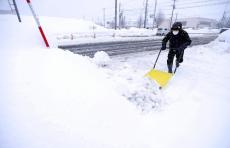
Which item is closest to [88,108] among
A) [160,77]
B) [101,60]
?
[160,77]

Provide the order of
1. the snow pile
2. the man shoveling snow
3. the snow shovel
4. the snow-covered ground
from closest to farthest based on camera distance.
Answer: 1. the snow-covered ground
2. the snow shovel
3. the man shoveling snow
4. the snow pile

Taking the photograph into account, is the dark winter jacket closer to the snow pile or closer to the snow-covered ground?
the snow-covered ground

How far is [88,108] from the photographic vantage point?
249 cm

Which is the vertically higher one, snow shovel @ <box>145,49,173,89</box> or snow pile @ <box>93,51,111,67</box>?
snow pile @ <box>93,51,111,67</box>

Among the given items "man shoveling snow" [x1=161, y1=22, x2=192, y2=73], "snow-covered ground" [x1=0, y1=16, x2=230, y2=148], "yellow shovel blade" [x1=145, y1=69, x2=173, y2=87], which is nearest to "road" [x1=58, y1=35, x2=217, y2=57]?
"man shoveling snow" [x1=161, y1=22, x2=192, y2=73]

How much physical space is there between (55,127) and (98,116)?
69cm

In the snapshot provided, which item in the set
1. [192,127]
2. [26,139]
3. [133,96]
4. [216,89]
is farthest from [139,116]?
[216,89]

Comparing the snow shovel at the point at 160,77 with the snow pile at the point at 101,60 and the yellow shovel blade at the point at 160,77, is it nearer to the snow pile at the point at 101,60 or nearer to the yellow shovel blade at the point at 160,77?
the yellow shovel blade at the point at 160,77

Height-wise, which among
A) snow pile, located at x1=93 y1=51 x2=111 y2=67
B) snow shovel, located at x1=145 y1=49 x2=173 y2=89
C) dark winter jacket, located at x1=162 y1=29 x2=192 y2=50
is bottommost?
snow shovel, located at x1=145 y1=49 x2=173 y2=89

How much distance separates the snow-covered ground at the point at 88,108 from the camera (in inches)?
77.5

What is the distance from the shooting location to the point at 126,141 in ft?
7.52

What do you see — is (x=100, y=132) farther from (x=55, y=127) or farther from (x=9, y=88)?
(x=9, y=88)

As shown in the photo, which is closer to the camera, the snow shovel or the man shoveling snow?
the snow shovel

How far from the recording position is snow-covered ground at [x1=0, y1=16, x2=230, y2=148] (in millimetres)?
1968
